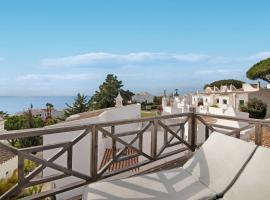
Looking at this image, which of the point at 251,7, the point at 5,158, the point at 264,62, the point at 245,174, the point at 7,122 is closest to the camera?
the point at 245,174

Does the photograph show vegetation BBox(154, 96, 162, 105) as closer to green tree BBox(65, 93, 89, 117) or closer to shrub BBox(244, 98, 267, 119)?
green tree BBox(65, 93, 89, 117)

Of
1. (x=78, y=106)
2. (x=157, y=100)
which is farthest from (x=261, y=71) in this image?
(x=78, y=106)

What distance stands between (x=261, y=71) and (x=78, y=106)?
23.1 metres

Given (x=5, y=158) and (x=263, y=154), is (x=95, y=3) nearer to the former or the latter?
(x=5, y=158)

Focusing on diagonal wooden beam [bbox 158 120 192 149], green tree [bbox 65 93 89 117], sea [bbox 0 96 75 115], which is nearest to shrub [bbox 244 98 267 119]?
green tree [bbox 65 93 89 117]

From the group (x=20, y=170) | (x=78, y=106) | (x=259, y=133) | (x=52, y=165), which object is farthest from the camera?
(x=78, y=106)

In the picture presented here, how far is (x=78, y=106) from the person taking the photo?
30734 millimetres

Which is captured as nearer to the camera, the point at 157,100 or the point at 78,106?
the point at 78,106

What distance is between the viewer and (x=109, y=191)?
116 inches

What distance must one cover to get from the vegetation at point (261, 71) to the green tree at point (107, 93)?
1755 cm

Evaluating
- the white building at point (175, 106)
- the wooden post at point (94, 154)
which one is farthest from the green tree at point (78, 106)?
the wooden post at point (94, 154)

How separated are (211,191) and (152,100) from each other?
45.3 meters

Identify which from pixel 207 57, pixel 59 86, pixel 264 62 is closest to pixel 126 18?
pixel 264 62

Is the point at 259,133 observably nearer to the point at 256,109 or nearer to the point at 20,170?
the point at 20,170
